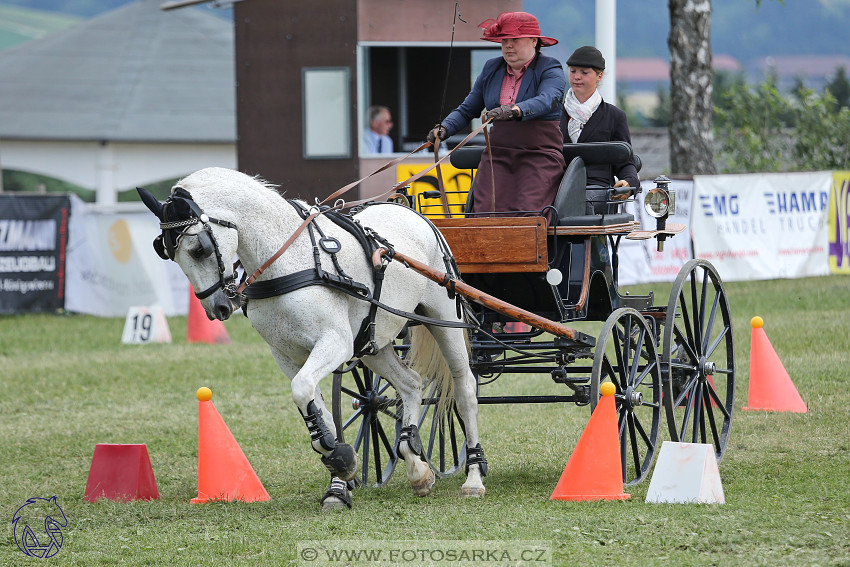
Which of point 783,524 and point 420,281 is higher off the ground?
point 420,281

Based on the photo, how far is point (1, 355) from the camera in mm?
13336

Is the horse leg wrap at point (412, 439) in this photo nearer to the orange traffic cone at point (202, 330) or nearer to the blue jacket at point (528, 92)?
the blue jacket at point (528, 92)

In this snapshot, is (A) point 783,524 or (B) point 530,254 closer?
(A) point 783,524

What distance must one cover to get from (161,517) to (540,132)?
9.97 ft

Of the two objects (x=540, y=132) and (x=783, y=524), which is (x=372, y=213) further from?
(x=783, y=524)

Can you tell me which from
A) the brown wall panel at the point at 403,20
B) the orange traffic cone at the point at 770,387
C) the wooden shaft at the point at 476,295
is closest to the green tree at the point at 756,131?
the brown wall panel at the point at 403,20

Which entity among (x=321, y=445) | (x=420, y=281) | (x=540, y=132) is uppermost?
(x=540, y=132)

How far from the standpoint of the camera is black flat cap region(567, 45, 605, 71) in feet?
24.8

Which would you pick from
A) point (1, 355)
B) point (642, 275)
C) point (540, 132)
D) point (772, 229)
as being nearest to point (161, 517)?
point (540, 132)

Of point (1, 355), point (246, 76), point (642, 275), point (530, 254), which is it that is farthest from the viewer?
point (246, 76)

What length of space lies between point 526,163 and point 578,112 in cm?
102

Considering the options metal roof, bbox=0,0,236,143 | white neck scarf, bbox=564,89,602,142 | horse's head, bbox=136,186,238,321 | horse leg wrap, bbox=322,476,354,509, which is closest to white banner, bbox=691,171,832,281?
white neck scarf, bbox=564,89,602,142

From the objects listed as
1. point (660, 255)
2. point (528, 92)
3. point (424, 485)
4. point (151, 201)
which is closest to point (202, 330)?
point (660, 255)

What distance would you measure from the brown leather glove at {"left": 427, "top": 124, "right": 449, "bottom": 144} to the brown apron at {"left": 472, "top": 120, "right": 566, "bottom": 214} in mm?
310
